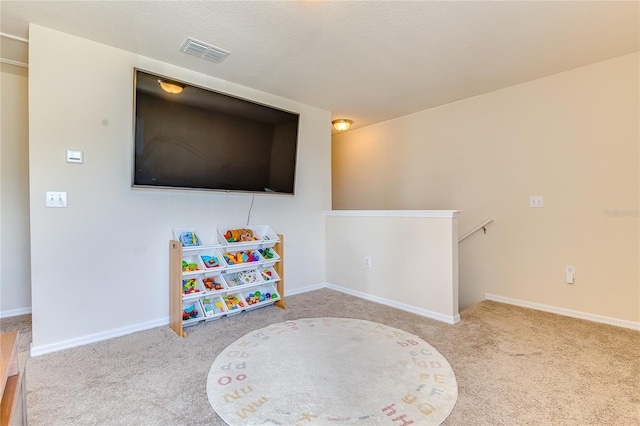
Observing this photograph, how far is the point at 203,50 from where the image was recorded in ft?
7.61

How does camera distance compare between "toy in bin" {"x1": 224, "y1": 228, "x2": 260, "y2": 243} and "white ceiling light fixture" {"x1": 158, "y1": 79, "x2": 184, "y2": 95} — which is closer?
"white ceiling light fixture" {"x1": 158, "y1": 79, "x2": 184, "y2": 95}

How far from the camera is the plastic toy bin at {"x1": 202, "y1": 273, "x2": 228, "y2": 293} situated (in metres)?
2.57

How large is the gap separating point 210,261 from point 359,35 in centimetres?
219

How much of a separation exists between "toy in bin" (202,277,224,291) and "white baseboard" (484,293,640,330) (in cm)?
279

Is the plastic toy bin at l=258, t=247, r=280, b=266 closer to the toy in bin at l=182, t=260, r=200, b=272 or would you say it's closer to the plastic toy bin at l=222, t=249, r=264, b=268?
the plastic toy bin at l=222, t=249, r=264, b=268

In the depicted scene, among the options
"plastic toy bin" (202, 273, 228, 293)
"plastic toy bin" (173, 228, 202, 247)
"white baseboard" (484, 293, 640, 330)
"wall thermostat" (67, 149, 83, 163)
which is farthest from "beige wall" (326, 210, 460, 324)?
"wall thermostat" (67, 149, 83, 163)

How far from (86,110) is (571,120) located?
4.07 m

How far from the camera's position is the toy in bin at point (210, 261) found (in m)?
2.60

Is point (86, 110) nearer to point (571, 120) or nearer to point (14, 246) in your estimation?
point (14, 246)

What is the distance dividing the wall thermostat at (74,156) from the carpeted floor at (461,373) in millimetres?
1358

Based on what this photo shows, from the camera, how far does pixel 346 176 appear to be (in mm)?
4895

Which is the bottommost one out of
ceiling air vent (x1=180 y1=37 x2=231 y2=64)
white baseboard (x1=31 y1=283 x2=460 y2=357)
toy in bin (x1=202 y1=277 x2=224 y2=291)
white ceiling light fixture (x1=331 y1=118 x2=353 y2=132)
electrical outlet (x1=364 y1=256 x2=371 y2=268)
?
white baseboard (x1=31 y1=283 x2=460 y2=357)

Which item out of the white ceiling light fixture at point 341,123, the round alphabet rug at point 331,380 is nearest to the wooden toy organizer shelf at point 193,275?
the round alphabet rug at point 331,380

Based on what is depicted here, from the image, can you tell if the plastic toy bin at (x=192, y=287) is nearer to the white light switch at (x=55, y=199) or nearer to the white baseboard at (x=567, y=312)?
the white light switch at (x=55, y=199)
